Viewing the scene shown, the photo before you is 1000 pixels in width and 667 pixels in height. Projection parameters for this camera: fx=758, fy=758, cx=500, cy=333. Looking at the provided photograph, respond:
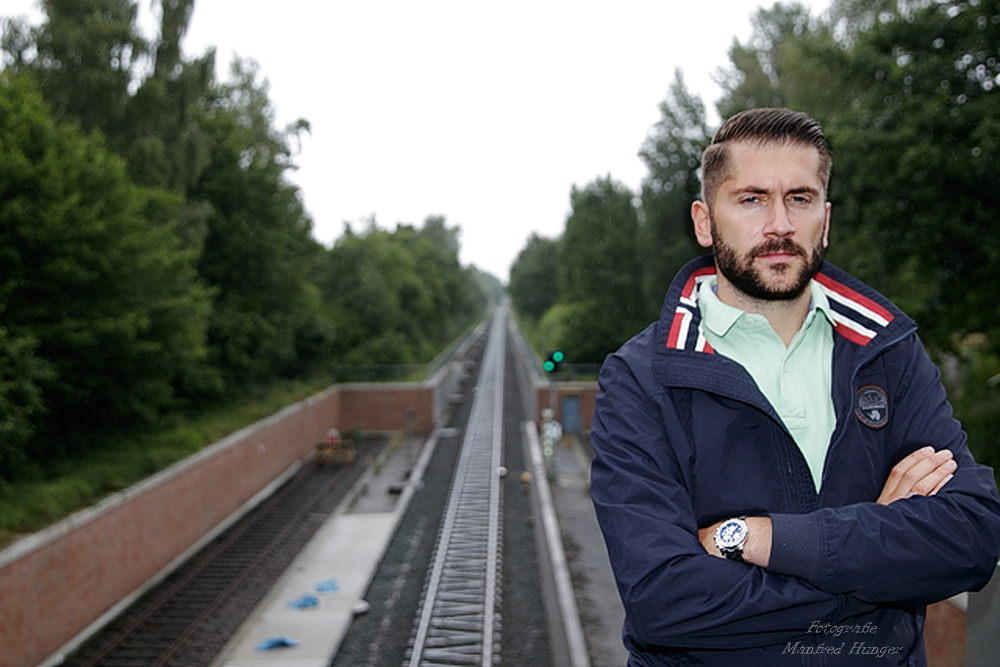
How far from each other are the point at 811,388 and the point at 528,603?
12.0m

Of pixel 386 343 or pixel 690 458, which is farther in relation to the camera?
pixel 386 343

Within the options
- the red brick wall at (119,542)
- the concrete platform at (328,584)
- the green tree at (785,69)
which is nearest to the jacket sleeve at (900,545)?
the concrete platform at (328,584)

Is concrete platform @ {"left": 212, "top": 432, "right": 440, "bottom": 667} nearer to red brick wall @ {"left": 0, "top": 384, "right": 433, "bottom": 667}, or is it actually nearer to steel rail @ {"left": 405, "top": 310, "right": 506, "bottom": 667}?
steel rail @ {"left": 405, "top": 310, "right": 506, "bottom": 667}

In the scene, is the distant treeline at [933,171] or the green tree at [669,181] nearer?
the distant treeline at [933,171]

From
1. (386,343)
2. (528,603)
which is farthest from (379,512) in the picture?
(386,343)

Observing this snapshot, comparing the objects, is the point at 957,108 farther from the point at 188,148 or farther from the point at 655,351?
the point at 188,148

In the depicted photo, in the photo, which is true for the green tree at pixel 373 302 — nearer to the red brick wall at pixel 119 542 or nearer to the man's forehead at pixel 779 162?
the red brick wall at pixel 119 542

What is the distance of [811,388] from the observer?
191cm

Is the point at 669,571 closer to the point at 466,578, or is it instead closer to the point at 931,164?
the point at 931,164

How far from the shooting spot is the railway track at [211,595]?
37.3 feet

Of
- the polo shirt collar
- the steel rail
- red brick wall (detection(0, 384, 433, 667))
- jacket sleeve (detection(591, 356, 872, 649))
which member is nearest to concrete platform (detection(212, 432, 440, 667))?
the steel rail

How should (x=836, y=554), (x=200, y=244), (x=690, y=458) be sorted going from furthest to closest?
(x=200, y=244) < (x=690, y=458) < (x=836, y=554)

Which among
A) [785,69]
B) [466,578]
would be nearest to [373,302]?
[785,69]

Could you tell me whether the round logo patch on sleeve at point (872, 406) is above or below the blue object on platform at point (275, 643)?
above
